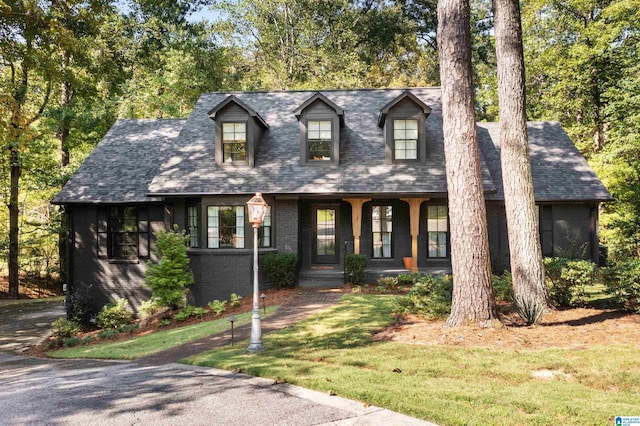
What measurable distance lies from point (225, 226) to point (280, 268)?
257cm

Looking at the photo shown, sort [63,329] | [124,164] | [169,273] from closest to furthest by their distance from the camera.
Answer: [63,329]
[169,273]
[124,164]

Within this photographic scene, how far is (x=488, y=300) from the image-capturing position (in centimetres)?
818

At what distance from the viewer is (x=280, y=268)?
14156mm

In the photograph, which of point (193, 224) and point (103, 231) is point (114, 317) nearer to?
point (103, 231)

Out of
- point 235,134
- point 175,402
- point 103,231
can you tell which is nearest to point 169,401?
point 175,402

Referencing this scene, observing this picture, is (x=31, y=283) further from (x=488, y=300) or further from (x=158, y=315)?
(x=488, y=300)

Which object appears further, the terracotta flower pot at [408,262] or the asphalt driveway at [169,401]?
the terracotta flower pot at [408,262]

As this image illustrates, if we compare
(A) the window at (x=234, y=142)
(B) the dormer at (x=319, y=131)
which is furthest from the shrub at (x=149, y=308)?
(B) the dormer at (x=319, y=131)

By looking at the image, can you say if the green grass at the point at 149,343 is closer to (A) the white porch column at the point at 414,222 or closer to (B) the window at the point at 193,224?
(B) the window at the point at 193,224

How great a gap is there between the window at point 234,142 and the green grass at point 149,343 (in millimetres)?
6389

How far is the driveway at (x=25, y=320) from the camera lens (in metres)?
12.9

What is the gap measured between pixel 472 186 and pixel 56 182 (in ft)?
73.6

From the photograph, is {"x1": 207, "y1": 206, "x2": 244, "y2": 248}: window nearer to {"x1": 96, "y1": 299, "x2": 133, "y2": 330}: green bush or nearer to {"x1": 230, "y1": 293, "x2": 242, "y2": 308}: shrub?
{"x1": 230, "y1": 293, "x2": 242, "y2": 308}: shrub

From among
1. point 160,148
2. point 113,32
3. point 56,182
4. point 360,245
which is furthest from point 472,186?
point 113,32
